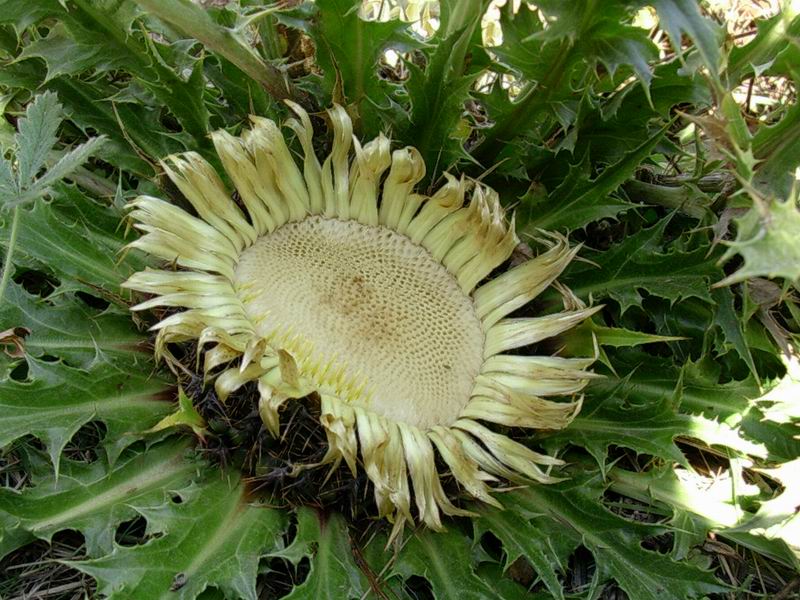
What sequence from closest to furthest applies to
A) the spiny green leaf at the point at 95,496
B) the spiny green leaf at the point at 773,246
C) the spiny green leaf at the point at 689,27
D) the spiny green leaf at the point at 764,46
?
the spiny green leaf at the point at 773,246
the spiny green leaf at the point at 689,27
the spiny green leaf at the point at 95,496
the spiny green leaf at the point at 764,46

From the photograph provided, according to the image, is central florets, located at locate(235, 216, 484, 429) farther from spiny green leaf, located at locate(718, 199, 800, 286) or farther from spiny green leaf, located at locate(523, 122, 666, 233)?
spiny green leaf, located at locate(718, 199, 800, 286)

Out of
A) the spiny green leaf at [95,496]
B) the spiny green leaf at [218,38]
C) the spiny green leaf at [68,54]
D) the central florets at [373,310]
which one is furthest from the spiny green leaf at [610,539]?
the spiny green leaf at [68,54]

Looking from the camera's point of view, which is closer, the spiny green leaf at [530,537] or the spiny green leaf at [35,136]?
the spiny green leaf at [35,136]

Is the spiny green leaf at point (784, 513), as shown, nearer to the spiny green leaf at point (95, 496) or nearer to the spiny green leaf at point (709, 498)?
the spiny green leaf at point (709, 498)

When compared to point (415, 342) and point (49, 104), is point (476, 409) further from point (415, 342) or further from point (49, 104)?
point (49, 104)

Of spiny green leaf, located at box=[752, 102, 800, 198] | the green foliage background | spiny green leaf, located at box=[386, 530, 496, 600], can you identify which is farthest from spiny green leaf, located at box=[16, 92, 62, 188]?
spiny green leaf, located at box=[752, 102, 800, 198]

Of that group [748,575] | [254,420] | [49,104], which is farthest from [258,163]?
[748,575]
